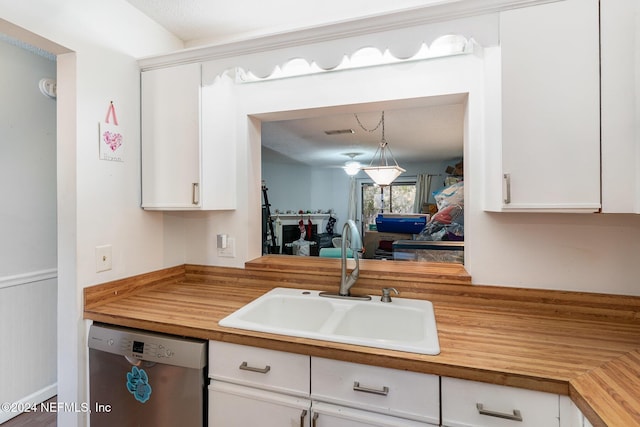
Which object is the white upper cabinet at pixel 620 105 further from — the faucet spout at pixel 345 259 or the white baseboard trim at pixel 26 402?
the white baseboard trim at pixel 26 402

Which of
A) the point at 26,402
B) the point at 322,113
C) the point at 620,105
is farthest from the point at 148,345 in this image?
the point at 620,105

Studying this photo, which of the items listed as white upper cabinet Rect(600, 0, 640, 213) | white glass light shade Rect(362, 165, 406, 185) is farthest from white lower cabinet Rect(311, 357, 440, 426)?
white glass light shade Rect(362, 165, 406, 185)

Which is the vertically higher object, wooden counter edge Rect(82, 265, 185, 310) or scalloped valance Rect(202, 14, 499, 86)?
scalloped valance Rect(202, 14, 499, 86)

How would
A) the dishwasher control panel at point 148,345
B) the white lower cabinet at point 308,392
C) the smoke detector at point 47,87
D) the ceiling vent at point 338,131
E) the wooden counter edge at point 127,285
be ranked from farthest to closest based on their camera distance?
the ceiling vent at point 338,131, the smoke detector at point 47,87, the wooden counter edge at point 127,285, the dishwasher control panel at point 148,345, the white lower cabinet at point 308,392

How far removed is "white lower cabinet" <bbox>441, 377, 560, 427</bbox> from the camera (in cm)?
84

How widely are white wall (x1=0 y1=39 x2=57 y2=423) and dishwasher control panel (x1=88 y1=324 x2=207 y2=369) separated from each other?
42.1 inches

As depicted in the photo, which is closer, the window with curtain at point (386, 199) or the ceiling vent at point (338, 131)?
the ceiling vent at point (338, 131)

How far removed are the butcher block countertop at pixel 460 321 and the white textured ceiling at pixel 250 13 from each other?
137 cm

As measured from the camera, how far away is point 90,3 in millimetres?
1423

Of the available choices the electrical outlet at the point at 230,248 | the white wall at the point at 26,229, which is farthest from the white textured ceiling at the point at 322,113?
the white wall at the point at 26,229

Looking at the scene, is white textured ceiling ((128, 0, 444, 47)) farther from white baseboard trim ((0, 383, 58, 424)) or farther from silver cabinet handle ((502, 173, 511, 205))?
white baseboard trim ((0, 383, 58, 424))

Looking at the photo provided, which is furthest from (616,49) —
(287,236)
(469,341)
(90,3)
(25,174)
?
(287,236)

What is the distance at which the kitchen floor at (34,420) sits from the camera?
183 cm

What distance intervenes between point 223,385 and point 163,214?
1128mm
